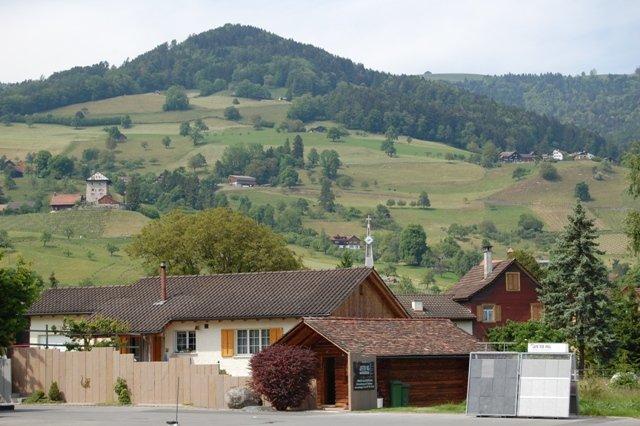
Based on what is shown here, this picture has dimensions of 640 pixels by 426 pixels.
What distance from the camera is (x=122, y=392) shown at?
5103 cm

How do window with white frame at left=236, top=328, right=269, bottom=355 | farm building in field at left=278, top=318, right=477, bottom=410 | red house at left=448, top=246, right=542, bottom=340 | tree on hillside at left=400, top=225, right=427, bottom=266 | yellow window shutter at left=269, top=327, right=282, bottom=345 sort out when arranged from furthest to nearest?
tree on hillside at left=400, top=225, right=427, bottom=266 → red house at left=448, top=246, right=542, bottom=340 → window with white frame at left=236, top=328, right=269, bottom=355 → yellow window shutter at left=269, top=327, right=282, bottom=345 → farm building in field at left=278, top=318, right=477, bottom=410

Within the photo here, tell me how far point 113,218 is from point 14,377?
134 metres

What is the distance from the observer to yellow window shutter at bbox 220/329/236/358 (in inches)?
2229

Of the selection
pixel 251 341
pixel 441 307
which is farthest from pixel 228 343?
pixel 441 307

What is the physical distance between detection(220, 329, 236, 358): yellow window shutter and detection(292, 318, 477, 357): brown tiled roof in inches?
328

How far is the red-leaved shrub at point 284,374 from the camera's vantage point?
45625mm

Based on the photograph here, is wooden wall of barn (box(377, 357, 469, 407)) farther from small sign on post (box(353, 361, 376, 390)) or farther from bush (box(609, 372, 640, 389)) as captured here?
→ bush (box(609, 372, 640, 389))

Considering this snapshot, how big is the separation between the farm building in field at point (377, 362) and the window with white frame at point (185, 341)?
1100 centimetres

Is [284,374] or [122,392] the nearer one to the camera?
[284,374]

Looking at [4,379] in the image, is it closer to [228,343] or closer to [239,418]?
[239,418]

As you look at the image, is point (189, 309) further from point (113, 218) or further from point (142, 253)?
point (113, 218)

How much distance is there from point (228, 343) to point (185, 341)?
Answer: 282cm

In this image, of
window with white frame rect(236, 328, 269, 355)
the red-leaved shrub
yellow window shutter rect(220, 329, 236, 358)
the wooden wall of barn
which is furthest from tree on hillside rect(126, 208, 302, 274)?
the red-leaved shrub

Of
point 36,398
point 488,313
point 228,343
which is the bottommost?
point 36,398
